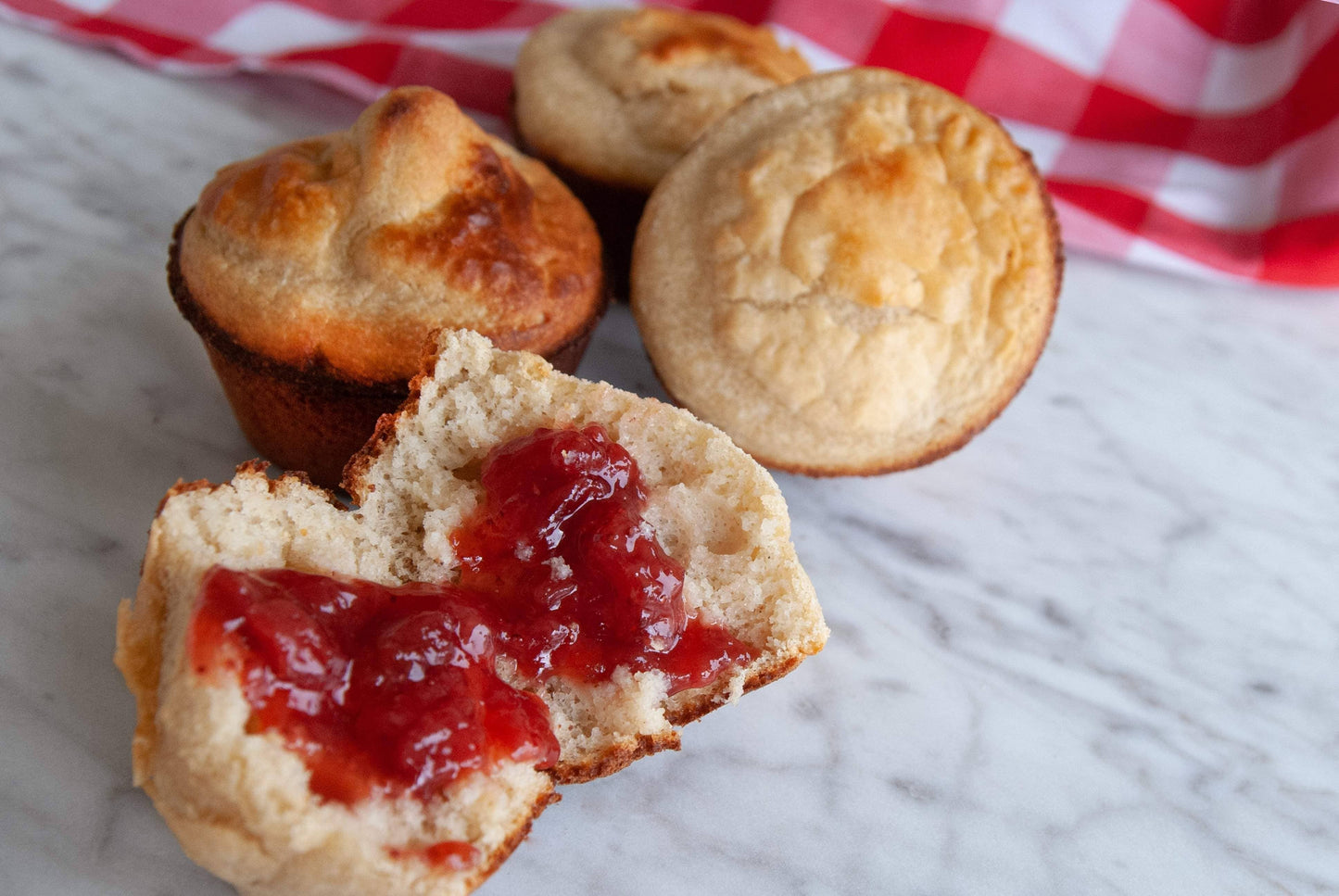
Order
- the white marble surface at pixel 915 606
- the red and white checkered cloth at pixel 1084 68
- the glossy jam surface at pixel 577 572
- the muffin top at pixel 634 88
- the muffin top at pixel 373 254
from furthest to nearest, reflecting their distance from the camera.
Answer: the red and white checkered cloth at pixel 1084 68 < the muffin top at pixel 634 88 < the muffin top at pixel 373 254 < the white marble surface at pixel 915 606 < the glossy jam surface at pixel 577 572

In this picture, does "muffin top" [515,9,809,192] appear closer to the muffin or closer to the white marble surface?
the muffin

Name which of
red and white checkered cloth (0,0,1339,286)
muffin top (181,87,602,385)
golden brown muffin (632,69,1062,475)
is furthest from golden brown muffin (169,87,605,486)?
red and white checkered cloth (0,0,1339,286)

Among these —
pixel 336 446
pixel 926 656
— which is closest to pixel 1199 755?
→ pixel 926 656

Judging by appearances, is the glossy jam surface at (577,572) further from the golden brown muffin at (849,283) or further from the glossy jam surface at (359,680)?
the golden brown muffin at (849,283)

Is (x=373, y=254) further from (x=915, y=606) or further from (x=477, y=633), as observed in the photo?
(x=915, y=606)

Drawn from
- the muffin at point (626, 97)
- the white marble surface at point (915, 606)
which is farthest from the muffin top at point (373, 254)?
the muffin at point (626, 97)

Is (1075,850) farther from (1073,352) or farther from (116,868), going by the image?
(116,868)
